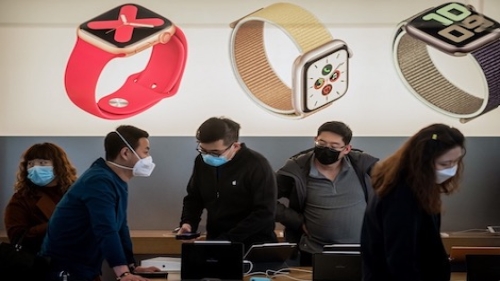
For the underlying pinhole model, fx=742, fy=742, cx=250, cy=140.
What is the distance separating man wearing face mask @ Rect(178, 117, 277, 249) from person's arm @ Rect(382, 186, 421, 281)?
1.41 meters

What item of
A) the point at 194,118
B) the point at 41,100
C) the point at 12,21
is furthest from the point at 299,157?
the point at 12,21

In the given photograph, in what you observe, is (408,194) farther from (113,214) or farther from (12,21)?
(12,21)

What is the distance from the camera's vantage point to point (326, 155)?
185 inches

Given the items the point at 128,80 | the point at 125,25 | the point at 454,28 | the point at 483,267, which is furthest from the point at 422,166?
the point at 125,25

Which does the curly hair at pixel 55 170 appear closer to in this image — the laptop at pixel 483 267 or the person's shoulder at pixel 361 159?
the person's shoulder at pixel 361 159

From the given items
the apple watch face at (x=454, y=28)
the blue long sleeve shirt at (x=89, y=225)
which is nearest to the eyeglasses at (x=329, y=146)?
the apple watch face at (x=454, y=28)

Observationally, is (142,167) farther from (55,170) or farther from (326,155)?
(326,155)

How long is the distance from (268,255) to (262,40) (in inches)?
75.8

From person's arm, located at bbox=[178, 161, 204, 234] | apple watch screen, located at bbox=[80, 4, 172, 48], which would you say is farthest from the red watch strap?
person's arm, located at bbox=[178, 161, 204, 234]

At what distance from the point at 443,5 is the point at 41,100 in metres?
3.04

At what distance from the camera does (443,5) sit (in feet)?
18.0

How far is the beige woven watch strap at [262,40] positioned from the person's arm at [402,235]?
96.8 inches

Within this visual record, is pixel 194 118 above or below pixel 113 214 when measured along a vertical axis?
above

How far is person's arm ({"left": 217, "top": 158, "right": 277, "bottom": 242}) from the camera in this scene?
171 inches
